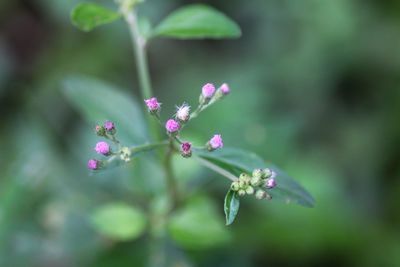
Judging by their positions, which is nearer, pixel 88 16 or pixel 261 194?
pixel 261 194

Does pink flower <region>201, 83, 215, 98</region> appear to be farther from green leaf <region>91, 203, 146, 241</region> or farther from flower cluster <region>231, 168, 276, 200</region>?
green leaf <region>91, 203, 146, 241</region>

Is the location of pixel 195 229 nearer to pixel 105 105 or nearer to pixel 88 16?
pixel 105 105

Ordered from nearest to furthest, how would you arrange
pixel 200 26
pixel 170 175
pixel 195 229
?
1. pixel 200 26
2. pixel 170 175
3. pixel 195 229

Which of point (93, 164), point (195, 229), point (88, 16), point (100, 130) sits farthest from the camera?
point (195, 229)

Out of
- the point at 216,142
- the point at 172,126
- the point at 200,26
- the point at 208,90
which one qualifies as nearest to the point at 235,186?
the point at 216,142

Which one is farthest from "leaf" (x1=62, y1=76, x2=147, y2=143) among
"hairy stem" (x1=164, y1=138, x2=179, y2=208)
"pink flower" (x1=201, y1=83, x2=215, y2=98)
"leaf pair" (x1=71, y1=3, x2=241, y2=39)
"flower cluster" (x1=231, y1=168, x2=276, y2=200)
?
"flower cluster" (x1=231, y1=168, x2=276, y2=200)

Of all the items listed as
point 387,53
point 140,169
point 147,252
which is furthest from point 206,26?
point 387,53

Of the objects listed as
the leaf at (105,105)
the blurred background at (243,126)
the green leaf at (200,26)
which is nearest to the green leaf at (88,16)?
the green leaf at (200,26)
